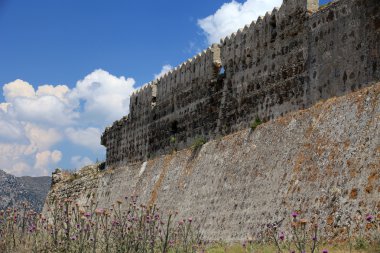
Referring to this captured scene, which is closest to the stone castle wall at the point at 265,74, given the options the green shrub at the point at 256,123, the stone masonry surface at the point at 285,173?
the green shrub at the point at 256,123

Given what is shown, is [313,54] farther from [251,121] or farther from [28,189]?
[28,189]

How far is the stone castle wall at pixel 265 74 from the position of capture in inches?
578

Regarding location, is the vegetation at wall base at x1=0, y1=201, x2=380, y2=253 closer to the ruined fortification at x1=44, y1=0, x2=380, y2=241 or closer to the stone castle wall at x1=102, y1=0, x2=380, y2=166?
the ruined fortification at x1=44, y1=0, x2=380, y2=241

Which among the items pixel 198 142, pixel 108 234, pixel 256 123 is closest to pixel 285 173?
pixel 256 123

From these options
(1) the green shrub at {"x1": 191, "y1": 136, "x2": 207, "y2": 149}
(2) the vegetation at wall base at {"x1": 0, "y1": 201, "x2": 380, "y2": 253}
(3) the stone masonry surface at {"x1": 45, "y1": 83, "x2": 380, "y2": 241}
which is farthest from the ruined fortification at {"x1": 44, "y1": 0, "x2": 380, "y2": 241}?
(2) the vegetation at wall base at {"x1": 0, "y1": 201, "x2": 380, "y2": 253}

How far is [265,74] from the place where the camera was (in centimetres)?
1845

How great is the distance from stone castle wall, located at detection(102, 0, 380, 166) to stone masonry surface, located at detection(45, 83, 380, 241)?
569mm

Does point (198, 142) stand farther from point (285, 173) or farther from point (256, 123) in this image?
point (285, 173)

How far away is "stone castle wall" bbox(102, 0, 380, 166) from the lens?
14.7m

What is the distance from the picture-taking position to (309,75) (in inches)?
641

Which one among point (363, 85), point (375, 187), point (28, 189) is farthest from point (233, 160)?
point (28, 189)

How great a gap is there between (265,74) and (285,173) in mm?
4258

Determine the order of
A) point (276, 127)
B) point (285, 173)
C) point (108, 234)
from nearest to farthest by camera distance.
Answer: point (108, 234), point (285, 173), point (276, 127)

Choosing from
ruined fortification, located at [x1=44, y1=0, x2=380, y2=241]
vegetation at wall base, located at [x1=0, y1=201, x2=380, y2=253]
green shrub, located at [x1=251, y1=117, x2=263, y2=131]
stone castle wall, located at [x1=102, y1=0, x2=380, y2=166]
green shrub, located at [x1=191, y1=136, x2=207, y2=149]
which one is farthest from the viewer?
green shrub, located at [x1=191, y1=136, x2=207, y2=149]
